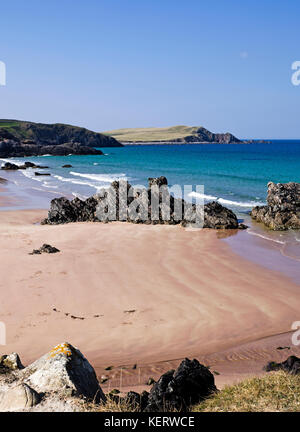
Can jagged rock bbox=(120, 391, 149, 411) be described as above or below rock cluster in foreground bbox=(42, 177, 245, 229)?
below

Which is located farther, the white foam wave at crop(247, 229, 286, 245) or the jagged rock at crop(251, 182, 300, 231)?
the jagged rock at crop(251, 182, 300, 231)

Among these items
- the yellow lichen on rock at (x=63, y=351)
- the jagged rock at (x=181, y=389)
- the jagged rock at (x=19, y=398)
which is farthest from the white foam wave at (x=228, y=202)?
the jagged rock at (x=19, y=398)

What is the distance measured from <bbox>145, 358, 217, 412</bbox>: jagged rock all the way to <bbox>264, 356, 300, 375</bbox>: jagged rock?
190 centimetres

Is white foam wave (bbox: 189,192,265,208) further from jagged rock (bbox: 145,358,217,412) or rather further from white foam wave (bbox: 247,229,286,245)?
jagged rock (bbox: 145,358,217,412)

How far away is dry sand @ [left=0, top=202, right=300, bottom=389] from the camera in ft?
31.4

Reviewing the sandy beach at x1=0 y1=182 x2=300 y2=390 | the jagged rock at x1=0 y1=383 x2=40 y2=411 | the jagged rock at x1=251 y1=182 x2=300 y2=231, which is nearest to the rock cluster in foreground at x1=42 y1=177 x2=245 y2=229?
the jagged rock at x1=251 y1=182 x2=300 y2=231

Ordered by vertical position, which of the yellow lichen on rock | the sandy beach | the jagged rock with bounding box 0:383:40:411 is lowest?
the sandy beach

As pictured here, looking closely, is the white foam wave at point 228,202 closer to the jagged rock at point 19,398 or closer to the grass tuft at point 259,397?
the grass tuft at point 259,397

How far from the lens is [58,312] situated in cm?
1165

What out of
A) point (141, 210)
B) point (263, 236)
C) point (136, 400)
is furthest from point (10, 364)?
point (141, 210)

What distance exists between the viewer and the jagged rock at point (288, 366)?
792cm

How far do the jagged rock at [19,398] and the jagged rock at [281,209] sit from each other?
21165 millimetres
